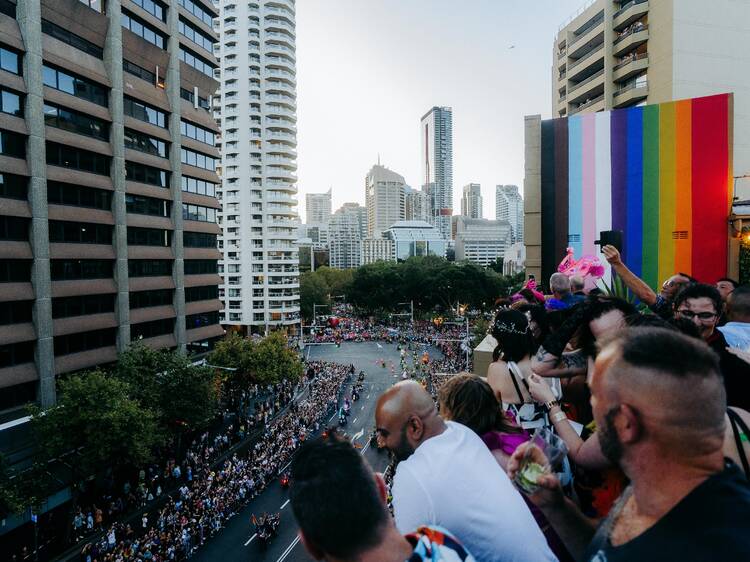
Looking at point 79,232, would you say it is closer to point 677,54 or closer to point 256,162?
point 677,54

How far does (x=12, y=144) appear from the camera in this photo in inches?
757

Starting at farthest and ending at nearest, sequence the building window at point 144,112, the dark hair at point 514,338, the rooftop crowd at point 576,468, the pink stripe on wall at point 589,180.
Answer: the building window at point 144,112, the pink stripe on wall at point 589,180, the dark hair at point 514,338, the rooftop crowd at point 576,468

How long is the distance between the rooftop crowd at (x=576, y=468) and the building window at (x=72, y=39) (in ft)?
87.9

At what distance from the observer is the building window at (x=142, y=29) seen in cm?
2573

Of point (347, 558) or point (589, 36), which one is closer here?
point (347, 558)

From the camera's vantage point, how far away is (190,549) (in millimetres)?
14930

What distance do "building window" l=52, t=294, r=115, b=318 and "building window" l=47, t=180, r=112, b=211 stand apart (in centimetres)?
472

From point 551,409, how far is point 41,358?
77.0ft

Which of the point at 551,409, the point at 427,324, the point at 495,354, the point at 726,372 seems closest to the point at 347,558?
the point at 551,409

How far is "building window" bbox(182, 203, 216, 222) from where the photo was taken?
31.1 metres

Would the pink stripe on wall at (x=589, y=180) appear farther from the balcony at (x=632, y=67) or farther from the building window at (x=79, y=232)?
the building window at (x=79, y=232)

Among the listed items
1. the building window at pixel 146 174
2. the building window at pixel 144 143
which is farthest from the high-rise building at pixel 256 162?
the building window at pixel 144 143

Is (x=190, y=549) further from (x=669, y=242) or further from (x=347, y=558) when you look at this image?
A: (x=669, y=242)

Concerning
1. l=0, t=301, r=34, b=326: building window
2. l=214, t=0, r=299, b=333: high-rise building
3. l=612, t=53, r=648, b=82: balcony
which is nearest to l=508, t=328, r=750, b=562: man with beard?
l=0, t=301, r=34, b=326: building window
